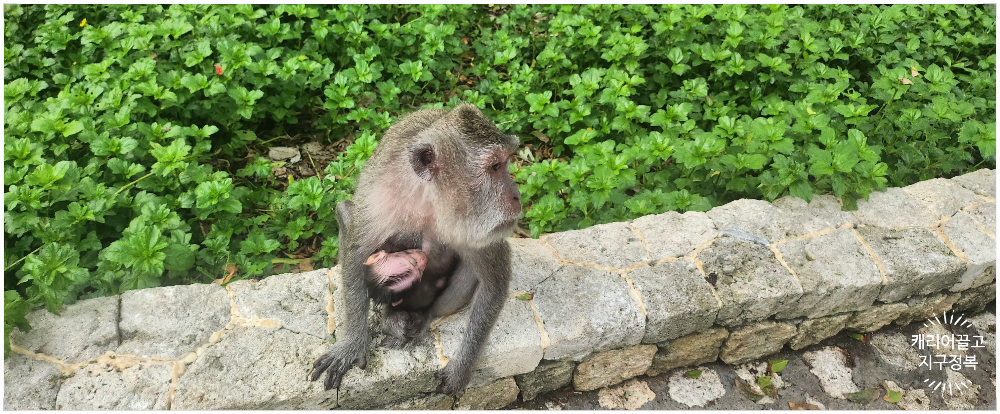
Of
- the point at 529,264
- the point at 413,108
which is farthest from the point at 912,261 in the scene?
the point at 413,108

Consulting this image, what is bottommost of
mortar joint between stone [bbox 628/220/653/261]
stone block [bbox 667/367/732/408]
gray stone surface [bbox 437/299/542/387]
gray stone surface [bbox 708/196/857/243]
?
stone block [bbox 667/367/732/408]

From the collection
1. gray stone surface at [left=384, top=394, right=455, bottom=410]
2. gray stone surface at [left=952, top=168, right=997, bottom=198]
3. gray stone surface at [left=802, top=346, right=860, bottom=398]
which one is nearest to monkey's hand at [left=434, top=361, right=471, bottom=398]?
gray stone surface at [left=384, top=394, right=455, bottom=410]

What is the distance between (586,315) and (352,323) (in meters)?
1.20

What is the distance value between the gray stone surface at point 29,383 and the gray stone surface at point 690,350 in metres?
3.01

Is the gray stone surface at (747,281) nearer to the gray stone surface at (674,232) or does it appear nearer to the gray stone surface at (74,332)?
the gray stone surface at (674,232)

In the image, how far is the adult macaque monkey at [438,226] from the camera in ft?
9.17

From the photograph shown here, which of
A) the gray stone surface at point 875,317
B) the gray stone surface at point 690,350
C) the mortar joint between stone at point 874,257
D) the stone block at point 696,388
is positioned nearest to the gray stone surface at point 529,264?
the gray stone surface at point 690,350

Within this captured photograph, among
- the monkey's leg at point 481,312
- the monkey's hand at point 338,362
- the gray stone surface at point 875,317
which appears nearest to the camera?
the monkey's hand at point 338,362

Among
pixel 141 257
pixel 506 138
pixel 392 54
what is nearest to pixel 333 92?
pixel 392 54

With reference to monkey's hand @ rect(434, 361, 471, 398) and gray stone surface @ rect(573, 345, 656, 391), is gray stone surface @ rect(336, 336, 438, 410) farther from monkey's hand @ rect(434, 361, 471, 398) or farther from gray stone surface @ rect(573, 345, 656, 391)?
gray stone surface @ rect(573, 345, 656, 391)

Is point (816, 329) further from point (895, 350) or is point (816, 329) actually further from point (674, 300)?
point (674, 300)

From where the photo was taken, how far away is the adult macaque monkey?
2.79 m

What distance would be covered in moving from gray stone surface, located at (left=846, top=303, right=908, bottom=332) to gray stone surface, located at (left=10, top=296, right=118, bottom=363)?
13.7 ft

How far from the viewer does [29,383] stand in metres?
2.87
